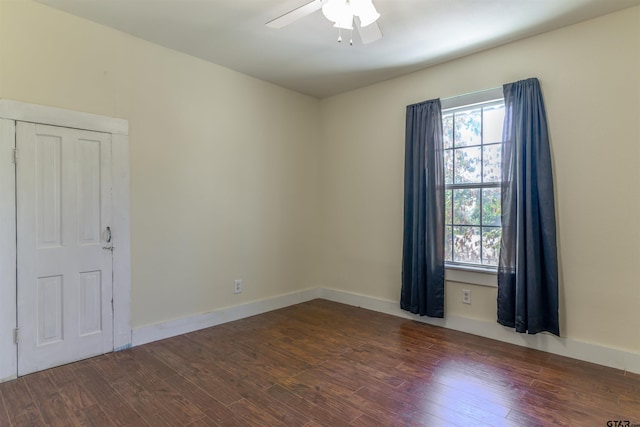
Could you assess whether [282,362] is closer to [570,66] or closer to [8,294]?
[8,294]

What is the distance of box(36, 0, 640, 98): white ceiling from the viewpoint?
2.47 metres

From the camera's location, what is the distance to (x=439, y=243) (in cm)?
341

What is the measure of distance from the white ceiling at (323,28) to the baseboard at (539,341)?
2.57m

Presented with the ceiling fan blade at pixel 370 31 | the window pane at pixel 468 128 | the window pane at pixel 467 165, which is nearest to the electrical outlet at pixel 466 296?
the window pane at pixel 467 165

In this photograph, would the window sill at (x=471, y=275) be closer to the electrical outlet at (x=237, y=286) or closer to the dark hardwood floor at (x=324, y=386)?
the dark hardwood floor at (x=324, y=386)

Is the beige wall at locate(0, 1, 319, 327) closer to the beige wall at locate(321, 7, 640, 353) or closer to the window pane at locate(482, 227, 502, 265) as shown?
the beige wall at locate(321, 7, 640, 353)

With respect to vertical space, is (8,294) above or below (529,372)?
above

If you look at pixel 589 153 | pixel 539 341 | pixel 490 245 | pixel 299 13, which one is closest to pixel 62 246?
pixel 299 13

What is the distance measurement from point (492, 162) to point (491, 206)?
16.6 inches

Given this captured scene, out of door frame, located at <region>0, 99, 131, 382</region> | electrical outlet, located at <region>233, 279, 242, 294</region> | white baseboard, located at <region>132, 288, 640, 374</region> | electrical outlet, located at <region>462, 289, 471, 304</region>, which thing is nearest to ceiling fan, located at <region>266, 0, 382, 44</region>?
door frame, located at <region>0, 99, 131, 382</region>

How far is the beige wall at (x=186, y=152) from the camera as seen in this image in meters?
2.58

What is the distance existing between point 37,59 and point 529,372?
14.2 ft

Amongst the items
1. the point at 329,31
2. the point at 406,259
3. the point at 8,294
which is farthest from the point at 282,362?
the point at 329,31

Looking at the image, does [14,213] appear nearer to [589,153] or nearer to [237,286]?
[237,286]
